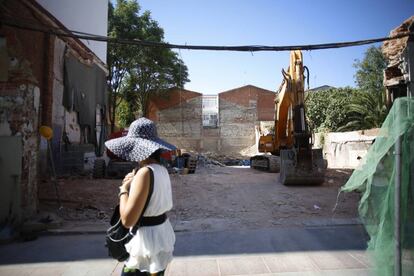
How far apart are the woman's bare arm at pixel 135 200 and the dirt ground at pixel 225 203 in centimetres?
361

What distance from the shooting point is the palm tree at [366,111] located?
17.5 meters

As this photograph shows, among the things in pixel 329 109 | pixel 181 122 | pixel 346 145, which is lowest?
pixel 346 145

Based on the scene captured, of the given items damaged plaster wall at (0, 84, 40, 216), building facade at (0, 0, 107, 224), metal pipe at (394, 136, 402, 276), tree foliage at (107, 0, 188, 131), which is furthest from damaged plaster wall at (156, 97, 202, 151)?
metal pipe at (394, 136, 402, 276)

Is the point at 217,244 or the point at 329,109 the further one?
the point at 329,109

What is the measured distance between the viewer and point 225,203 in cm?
789

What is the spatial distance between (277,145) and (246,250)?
8646mm

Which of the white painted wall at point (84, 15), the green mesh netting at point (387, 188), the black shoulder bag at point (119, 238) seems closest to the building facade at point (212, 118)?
the white painted wall at point (84, 15)

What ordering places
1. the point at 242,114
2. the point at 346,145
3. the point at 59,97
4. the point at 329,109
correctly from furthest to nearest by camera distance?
1. the point at 242,114
2. the point at 329,109
3. the point at 346,145
4. the point at 59,97

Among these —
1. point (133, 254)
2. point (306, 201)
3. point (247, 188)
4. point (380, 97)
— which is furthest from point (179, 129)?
point (133, 254)

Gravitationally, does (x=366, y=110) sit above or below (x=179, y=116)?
below

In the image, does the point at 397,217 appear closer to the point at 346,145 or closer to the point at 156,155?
the point at 156,155

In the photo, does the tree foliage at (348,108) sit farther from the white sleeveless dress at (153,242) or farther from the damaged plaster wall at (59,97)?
the white sleeveless dress at (153,242)

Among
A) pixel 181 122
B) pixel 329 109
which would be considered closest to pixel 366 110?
pixel 329 109

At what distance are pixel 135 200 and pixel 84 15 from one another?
1459cm
